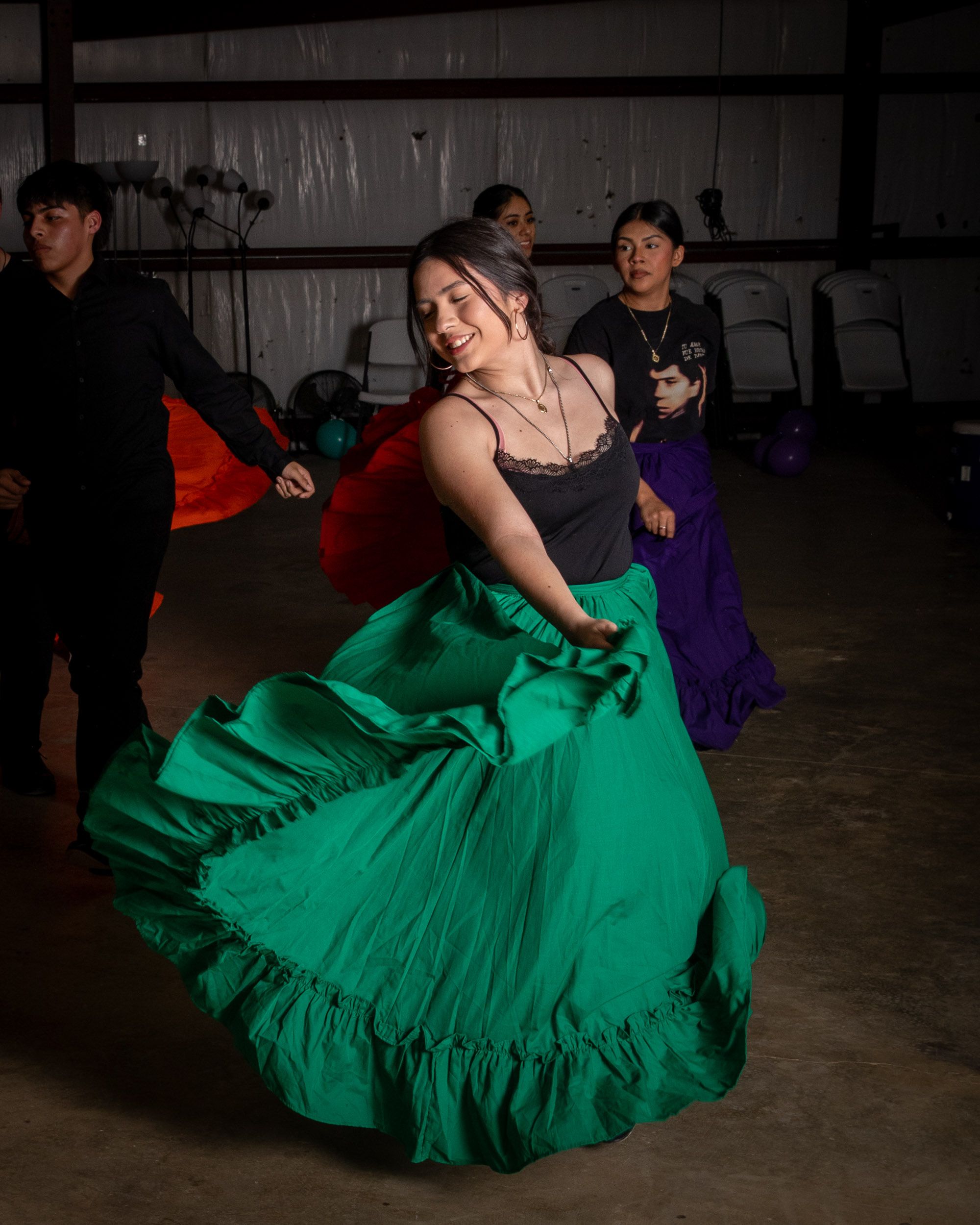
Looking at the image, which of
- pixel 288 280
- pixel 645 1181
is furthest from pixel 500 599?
pixel 288 280

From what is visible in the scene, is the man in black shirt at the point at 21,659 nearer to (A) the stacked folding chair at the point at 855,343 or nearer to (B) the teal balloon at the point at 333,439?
(B) the teal balloon at the point at 333,439

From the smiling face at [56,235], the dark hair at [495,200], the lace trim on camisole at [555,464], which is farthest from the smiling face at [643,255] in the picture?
the lace trim on camisole at [555,464]

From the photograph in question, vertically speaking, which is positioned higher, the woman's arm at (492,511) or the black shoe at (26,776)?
the woman's arm at (492,511)

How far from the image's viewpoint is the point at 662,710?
6.40 feet

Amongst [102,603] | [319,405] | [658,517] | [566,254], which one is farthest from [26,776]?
[566,254]

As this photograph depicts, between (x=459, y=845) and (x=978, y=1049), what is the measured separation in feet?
3.91

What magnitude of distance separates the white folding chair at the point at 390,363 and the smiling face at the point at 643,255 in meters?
5.92

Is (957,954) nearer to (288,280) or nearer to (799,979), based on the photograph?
(799,979)

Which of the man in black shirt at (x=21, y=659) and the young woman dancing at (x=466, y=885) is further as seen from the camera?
the man in black shirt at (x=21, y=659)

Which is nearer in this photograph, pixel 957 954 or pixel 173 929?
pixel 173 929

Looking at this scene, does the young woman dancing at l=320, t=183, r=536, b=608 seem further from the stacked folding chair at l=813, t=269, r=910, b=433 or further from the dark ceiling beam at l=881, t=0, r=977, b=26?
the dark ceiling beam at l=881, t=0, r=977, b=26

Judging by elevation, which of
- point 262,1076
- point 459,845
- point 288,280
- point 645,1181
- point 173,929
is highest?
point 288,280

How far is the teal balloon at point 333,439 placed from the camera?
9227mm

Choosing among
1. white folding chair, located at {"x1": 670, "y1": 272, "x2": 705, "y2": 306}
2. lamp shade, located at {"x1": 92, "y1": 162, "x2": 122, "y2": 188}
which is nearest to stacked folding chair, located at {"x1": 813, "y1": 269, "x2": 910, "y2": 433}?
white folding chair, located at {"x1": 670, "y1": 272, "x2": 705, "y2": 306}
